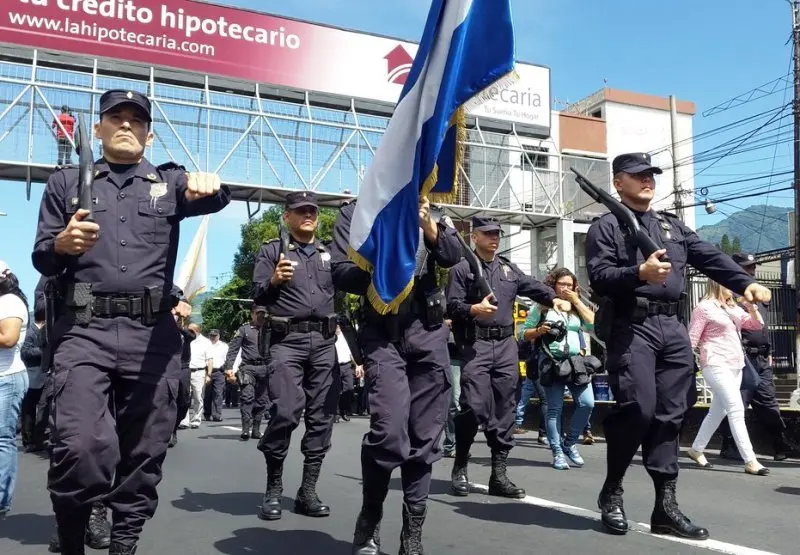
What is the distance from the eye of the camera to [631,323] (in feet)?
15.2

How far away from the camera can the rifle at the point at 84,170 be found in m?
3.46

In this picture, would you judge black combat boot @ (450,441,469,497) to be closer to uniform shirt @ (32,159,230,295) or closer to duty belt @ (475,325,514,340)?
duty belt @ (475,325,514,340)

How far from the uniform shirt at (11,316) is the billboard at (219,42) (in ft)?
42.4

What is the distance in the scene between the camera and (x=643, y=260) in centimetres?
471

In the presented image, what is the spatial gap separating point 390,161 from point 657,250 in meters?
1.59

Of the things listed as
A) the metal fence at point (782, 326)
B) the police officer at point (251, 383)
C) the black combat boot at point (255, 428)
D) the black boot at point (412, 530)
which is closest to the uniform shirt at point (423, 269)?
the black boot at point (412, 530)

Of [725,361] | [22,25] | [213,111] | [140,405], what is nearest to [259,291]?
[140,405]

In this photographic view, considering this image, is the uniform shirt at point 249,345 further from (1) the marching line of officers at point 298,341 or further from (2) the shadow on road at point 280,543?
(2) the shadow on road at point 280,543

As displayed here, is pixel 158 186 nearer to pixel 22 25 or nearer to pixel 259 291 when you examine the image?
pixel 259 291

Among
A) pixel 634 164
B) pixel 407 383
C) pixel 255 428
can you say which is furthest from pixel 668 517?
pixel 255 428

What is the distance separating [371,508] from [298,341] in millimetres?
1789

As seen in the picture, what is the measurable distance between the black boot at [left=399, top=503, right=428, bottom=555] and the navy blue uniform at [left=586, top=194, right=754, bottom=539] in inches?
52.9

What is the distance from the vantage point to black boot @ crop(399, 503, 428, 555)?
3912 mm

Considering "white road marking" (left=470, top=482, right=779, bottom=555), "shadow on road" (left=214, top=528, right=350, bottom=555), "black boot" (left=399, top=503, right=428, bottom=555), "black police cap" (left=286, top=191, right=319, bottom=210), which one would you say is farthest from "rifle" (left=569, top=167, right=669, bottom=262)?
"shadow on road" (left=214, top=528, right=350, bottom=555)
